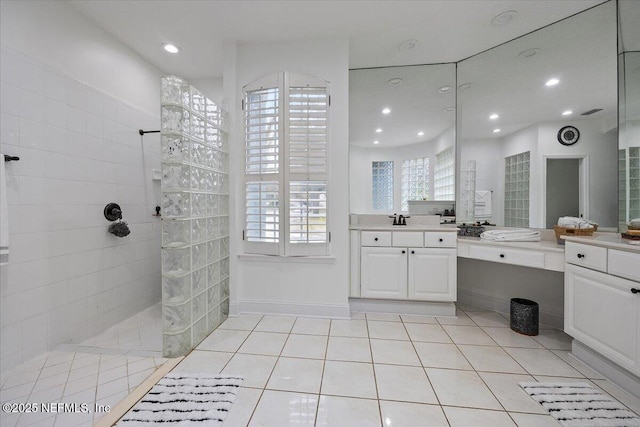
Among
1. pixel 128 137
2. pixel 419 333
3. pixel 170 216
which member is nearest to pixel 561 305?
pixel 419 333

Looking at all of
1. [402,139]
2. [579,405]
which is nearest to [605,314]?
[579,405]

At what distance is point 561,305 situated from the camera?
7.63 ft

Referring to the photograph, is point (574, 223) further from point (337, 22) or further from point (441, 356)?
point (337, 22)

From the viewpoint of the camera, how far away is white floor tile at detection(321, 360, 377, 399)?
150 centimetres

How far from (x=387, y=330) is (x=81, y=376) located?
219 cm

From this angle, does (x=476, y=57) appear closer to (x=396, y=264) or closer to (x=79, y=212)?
(x=396, y=264)

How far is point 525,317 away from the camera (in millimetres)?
2193

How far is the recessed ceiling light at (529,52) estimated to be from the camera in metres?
2.32

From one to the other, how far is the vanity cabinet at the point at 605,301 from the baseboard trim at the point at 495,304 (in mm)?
605

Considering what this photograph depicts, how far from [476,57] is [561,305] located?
2.52 m

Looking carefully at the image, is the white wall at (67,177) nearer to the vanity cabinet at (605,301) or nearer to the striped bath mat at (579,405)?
the striped bath mat at (579,405)

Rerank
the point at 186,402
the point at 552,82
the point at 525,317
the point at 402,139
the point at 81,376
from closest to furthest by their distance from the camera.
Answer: the point at 186,402
the point at 81,376
the point at 525,317
the point at 552,82
the point at 402,139

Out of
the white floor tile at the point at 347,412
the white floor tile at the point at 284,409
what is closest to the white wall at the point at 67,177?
the white floor tile at the point at 284,409

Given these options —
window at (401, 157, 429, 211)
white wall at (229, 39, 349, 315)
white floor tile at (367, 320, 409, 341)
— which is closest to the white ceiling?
white wall at (229, 39, 349, 315)
